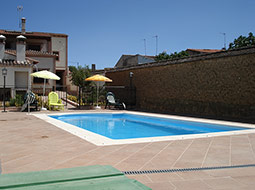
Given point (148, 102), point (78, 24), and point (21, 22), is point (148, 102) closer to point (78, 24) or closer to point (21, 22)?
point (78, 24)

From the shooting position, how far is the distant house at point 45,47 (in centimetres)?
2233

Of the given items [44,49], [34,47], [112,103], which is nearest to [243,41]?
[44,49]

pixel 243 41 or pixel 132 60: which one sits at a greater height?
Answer: pixel 243 41

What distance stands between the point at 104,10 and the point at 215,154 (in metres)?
14.3

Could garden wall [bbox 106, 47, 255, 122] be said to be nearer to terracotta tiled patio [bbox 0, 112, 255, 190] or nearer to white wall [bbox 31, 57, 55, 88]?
terracotta tiled patio [bbox 0, 112, 255, 190]

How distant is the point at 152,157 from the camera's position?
3869 mm

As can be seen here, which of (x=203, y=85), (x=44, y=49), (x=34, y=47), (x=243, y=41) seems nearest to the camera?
(x=203, y=85)

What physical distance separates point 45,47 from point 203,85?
706 inches

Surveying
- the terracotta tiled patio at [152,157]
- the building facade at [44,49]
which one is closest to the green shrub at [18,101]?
the building facade at [44,49]

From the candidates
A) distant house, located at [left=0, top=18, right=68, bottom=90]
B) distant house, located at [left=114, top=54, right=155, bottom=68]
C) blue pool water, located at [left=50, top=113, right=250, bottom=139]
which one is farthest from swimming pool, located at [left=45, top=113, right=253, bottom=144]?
distant house, located at [left=114, top=54, right=155, bottom=68]

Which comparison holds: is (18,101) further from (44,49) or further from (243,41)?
(243,41)

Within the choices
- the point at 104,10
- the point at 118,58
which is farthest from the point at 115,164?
the point at 118,58

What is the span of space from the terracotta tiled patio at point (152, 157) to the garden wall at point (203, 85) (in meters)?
5.13

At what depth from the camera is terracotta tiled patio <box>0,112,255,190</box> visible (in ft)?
9.50
